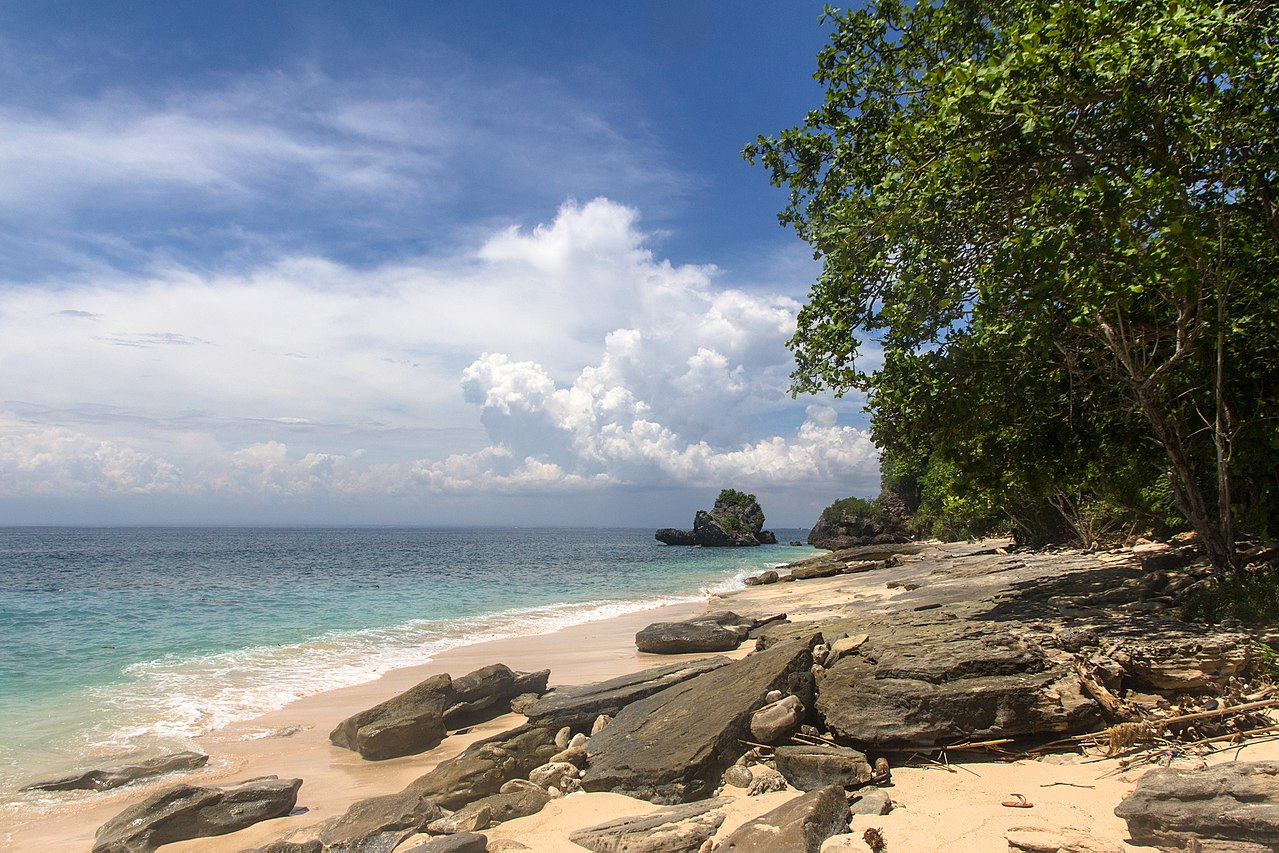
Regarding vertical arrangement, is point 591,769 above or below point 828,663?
below

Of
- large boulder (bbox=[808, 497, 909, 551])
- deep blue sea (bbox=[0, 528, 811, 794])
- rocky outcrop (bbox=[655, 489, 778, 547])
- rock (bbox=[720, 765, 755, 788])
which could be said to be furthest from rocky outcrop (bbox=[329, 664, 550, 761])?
rocky outcrop (bbox=[655, 489, 778, 547])

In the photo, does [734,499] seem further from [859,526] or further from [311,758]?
[311,758]

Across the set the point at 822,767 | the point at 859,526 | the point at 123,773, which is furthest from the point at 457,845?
the point at 859,526

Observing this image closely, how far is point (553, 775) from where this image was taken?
7488 mm

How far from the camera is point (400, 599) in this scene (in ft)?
98.0

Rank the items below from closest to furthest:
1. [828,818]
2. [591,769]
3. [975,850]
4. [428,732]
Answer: [975,850]
[828,818]
[591,769]
[428,732]

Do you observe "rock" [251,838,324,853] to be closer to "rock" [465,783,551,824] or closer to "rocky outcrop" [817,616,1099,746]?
"rock" [465,783,551,824]

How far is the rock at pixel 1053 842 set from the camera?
15.4 feet

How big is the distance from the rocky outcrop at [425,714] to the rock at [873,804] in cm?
618

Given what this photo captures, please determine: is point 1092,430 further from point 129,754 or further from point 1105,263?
point 129,754

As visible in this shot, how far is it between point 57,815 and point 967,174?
12870 mm

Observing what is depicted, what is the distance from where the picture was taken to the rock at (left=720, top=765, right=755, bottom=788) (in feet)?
22.1

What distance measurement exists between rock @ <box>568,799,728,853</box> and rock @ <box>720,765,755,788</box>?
46 centimetres

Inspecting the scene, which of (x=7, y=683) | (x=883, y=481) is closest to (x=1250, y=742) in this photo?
(x=7, y=683)
